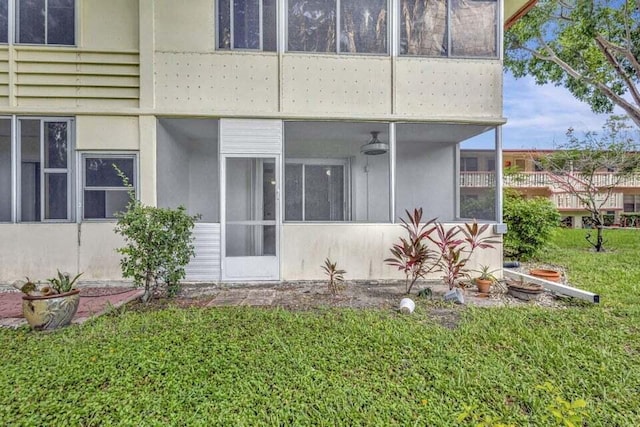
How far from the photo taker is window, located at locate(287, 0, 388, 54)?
557 centimetres

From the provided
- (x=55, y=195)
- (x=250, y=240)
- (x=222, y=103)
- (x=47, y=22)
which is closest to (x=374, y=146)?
(x=222, y=103)

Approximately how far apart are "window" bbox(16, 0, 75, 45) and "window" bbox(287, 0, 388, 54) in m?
3.72

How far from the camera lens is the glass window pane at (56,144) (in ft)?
17.5

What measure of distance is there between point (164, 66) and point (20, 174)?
9.97ft

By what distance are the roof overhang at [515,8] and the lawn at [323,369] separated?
5.79m

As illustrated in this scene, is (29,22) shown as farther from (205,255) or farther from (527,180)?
(527,180)

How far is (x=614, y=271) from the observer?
249 inches

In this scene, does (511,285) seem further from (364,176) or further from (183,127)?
(183,127)

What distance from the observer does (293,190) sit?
711cm

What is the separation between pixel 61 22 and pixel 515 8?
8.53 meters

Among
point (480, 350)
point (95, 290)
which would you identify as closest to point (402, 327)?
point (480, 350)

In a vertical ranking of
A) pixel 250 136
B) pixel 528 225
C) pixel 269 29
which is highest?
pixel 269 29

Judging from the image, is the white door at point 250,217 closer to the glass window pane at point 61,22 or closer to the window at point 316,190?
the window at point 316,190

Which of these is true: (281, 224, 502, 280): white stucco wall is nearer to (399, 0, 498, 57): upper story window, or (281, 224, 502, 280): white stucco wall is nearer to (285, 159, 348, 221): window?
(285, 159, 348, 221): window
